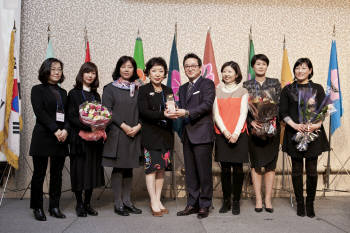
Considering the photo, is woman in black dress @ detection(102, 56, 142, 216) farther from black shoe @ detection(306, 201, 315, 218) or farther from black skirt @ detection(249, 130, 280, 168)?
black shoe @ detection(306, 201, 315, 218)

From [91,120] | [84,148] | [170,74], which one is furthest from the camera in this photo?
[170,74]

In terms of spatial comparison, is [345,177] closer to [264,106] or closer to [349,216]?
[349,216]

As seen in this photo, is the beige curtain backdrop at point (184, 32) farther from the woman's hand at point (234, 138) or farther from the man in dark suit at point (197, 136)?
the woman's hand at point (234, 138)

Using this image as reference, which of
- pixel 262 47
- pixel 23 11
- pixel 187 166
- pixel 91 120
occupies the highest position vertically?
pixel 23 11

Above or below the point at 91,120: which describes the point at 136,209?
below

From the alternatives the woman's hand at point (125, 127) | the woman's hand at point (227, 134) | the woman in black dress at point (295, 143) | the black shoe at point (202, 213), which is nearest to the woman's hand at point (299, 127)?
the woman in black dress at point (295, 143)

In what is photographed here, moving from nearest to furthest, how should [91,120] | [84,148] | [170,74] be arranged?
[91,120] → [84,148] → [170,74]

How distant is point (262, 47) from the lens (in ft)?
13.1

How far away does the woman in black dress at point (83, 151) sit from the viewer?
2.74 metres

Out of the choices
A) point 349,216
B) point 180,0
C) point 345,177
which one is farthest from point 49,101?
point 345,177

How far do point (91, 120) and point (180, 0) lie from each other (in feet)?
7.17

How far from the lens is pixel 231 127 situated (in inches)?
112

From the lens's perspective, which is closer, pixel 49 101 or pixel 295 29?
pixel 49 101

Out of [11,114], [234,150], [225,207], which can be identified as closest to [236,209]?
[225,207]
